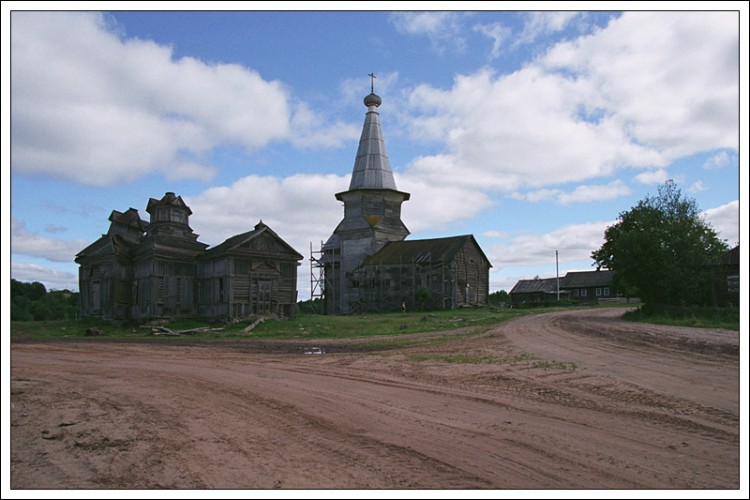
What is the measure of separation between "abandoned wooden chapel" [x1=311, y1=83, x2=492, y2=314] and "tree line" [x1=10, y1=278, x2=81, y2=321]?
21.7 metres

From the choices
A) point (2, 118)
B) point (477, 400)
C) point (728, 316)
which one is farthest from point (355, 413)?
point (728, 316)

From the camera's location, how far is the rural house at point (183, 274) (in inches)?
1271

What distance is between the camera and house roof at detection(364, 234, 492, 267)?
45.3 m

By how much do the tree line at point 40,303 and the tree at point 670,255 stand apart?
127 feet

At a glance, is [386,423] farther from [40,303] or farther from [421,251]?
[40,303]

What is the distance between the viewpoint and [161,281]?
107 feet

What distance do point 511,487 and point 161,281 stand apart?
29.8m

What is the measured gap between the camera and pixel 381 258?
48781 millimetres

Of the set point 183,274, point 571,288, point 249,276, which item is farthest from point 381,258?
point 571,288

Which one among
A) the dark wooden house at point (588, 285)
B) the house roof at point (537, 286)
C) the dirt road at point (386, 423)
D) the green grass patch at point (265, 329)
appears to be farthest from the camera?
the house roof at point (537, 286)

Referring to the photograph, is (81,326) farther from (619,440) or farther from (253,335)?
(619,440)

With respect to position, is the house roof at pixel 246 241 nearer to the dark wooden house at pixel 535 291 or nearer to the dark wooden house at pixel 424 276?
the dark wooden house at pixel 424 276

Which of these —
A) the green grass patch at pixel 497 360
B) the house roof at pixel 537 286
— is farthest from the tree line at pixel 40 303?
the house roof at pixel 537 286

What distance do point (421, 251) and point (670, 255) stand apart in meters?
20.1
